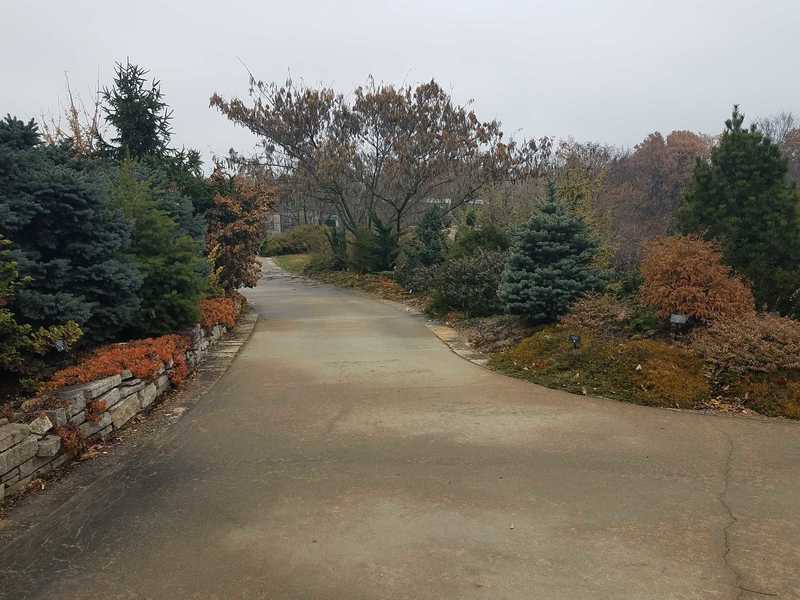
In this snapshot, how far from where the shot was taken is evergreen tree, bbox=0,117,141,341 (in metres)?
5.79

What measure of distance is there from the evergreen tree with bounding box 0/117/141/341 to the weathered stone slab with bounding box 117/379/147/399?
0.80 meters

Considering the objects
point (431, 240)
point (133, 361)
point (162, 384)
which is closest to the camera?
point (133, 361)

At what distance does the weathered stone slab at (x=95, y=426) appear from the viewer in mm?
4999

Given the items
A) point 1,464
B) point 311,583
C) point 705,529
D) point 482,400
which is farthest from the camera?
point 482,400

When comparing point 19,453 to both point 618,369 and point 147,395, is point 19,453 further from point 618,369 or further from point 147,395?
point 618,369

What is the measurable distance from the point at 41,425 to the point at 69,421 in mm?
354

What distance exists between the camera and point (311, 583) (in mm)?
3082

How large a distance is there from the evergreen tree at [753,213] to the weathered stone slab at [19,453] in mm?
8115

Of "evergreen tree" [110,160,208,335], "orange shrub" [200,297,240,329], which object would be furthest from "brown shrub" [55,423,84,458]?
"orange shrub" [200,297,240,329]

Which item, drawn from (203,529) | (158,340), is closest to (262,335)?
(158,340)

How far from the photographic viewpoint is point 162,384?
22.1 feet

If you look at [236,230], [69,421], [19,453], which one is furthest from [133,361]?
[236,230]

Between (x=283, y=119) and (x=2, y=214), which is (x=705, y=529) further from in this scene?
(x=283, y=119)

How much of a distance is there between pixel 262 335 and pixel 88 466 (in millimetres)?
6270
